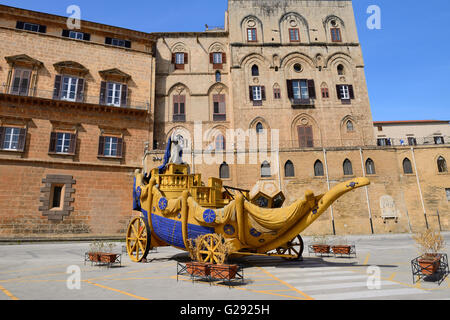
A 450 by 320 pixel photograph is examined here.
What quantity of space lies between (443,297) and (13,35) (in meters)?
31.6

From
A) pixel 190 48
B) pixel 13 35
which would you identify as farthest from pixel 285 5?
pixel 13 35

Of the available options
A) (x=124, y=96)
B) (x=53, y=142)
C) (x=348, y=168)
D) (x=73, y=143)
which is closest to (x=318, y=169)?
(x=348, y=168)

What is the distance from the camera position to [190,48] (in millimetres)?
30531

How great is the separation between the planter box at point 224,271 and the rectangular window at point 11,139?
2206 centimetres

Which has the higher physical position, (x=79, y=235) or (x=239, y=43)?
(x=239, y=43)

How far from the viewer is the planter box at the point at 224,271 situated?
6.48m

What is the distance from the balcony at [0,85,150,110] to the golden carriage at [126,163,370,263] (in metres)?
16.7

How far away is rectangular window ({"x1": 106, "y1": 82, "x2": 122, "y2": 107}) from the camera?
25000mm

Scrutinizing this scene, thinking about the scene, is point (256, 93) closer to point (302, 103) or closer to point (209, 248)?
point (302, 103)

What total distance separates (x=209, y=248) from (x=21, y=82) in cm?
2394

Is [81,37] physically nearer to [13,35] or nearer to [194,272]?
[13,35]

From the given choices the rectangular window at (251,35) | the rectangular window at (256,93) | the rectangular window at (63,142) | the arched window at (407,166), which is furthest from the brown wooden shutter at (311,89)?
the rectangular window at (63,142)

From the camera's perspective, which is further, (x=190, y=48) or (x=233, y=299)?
(x=190, y=48)

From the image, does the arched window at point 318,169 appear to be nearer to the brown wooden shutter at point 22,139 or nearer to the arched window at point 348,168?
the arched window at point 348,168
